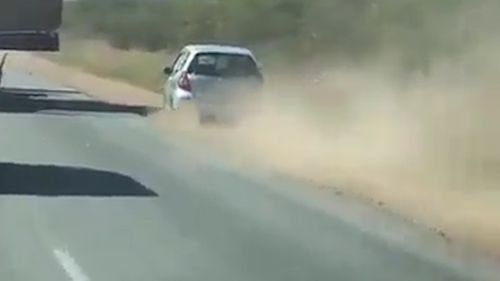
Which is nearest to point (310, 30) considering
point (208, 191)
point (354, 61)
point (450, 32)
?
point (354, 61)

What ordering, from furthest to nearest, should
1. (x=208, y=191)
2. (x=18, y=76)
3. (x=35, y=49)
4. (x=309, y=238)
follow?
(x=18, y=76) < (x=35, y=49) < (x=208, y=191) < (x=309, y=238)

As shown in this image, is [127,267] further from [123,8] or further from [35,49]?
[123,8]

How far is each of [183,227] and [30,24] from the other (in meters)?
16.1

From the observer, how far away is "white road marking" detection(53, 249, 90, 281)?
1318cm

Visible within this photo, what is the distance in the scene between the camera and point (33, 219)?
1706 centimetres

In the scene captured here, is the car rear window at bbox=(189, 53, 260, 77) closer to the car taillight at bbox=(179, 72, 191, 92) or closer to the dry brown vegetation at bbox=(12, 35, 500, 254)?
the car taillight at bbox=(179, 72, 191, 92)

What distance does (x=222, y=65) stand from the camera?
35.2m

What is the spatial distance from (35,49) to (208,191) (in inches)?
492

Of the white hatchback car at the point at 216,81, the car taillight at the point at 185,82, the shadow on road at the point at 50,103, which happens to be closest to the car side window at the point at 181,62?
the white hatchback car at the point at 216,81

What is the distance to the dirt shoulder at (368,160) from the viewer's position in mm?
19391

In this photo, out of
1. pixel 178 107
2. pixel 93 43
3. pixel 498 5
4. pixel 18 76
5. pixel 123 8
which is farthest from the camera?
pixel 123 8

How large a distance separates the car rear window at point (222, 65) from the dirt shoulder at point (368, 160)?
1.17 meters

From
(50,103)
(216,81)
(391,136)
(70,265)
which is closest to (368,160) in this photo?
(391,136)

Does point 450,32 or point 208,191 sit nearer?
point 208,191
